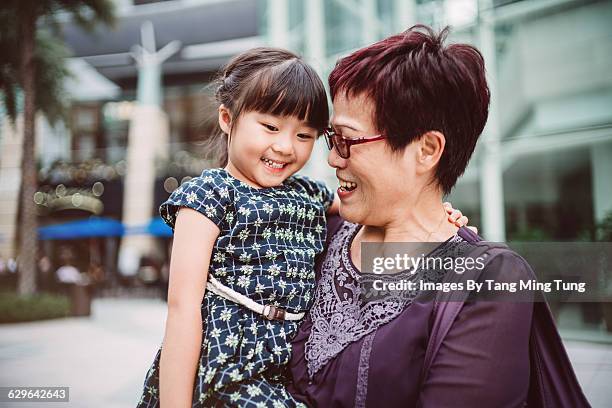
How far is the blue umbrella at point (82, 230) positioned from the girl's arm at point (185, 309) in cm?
990

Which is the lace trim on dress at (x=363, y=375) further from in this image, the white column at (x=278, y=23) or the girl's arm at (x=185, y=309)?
the white column at (x=278, y=23)

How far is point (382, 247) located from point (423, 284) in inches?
5.8

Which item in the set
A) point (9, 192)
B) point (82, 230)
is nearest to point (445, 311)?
point (9, 192)

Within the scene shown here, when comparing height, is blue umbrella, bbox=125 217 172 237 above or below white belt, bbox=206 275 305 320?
above

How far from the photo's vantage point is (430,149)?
1.04 m

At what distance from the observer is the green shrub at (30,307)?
663 cm

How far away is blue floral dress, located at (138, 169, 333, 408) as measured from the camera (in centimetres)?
104

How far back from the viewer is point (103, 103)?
1178cm

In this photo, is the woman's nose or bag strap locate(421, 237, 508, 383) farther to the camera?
the woman's nose

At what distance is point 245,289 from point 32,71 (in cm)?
650

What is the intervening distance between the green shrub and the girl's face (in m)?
6.47

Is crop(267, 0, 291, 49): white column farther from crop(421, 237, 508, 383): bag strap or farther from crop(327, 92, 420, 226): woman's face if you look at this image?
crop(421, 237, 508, 383): bag strap

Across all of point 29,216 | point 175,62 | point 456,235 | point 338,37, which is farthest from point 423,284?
point 175,62

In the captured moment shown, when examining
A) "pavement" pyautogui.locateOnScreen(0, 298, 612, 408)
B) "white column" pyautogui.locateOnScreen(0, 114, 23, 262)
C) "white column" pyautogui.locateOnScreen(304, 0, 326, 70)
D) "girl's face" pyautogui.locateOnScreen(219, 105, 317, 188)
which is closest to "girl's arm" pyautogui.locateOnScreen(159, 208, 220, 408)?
"girl's face" pyautogui.locateOnScreen(219, 105, 317, 188)
